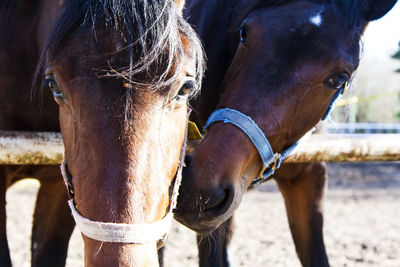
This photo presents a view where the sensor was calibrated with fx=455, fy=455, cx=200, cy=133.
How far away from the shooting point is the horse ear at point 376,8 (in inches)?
90.0

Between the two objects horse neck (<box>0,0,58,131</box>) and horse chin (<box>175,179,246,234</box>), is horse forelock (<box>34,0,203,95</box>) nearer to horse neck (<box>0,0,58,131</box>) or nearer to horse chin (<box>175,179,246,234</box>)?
horse chin (<box>175,179,246,234</box>)

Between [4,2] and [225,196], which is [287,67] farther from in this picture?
[4,2]

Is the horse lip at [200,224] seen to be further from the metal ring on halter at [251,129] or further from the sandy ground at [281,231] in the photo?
the sandy ground at [281,231]

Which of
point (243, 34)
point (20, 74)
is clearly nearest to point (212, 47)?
point (243, 34)

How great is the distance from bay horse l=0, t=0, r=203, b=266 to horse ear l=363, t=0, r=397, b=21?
1.09m

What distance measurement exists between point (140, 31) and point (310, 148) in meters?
1.27

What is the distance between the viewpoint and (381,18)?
7.66ft

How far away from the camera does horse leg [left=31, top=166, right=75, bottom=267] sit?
2.72 metres

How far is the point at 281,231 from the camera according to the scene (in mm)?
5191

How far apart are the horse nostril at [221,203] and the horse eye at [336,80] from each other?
73 cm

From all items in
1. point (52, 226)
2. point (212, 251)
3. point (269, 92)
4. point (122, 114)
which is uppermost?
point (122, 114)

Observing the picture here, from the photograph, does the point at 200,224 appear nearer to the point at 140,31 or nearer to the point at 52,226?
the point at 140,31

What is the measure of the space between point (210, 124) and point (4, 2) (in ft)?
4.56

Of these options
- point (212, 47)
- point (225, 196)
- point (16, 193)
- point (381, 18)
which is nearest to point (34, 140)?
point (225, 196)
